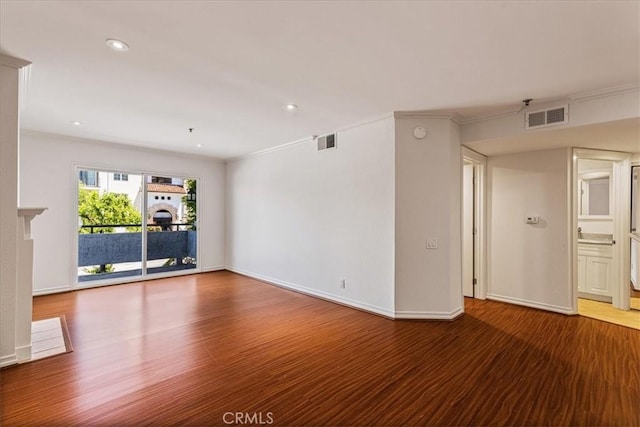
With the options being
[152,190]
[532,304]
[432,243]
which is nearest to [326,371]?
[432,243]

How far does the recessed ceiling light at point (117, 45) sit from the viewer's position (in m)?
2.22

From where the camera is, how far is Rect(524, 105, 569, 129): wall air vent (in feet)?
10.5

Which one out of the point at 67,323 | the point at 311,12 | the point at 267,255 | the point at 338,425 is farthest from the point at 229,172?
the point at 338,425

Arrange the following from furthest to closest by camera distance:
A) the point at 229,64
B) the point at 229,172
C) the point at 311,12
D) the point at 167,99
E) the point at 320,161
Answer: the point at 229,172 → the point at 320,161 → the point at 167,99 → the point at 229,64 → the point at 311,12

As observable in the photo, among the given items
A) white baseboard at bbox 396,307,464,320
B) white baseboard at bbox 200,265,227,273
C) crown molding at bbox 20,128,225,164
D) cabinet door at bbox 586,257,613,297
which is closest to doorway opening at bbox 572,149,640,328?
cabinet door at bbox 586,257,613,297

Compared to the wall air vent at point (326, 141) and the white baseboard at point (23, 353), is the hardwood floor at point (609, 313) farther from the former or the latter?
the white baseboard at point (23, 353)

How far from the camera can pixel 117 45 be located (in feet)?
7.45

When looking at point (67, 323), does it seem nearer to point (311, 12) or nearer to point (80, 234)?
point (80, 234)

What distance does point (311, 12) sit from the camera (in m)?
1.88

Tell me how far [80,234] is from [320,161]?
4.44m

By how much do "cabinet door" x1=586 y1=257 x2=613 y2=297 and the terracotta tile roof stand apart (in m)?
7.64

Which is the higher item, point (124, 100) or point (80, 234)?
point (124, 100)

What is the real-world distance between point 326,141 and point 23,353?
4.16 meters

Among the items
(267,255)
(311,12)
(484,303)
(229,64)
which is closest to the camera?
(311,12)
